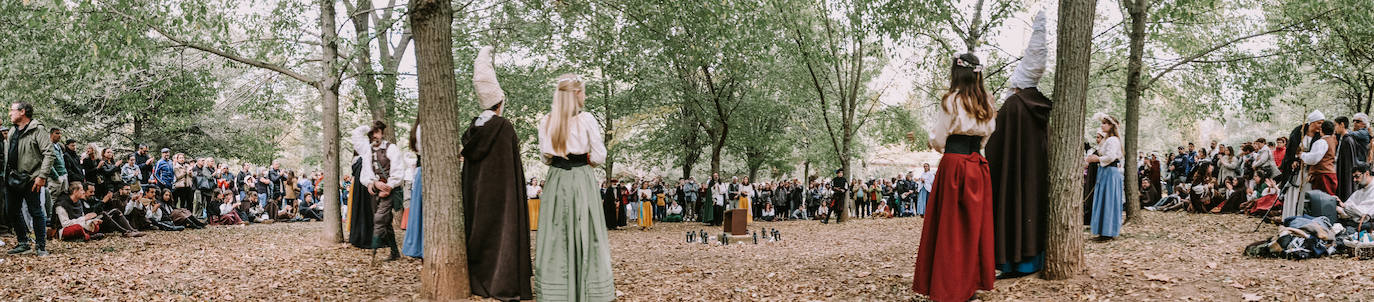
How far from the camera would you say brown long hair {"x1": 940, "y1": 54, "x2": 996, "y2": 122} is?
435 cm

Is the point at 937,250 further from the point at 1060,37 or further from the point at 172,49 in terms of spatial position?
the point at 172,49

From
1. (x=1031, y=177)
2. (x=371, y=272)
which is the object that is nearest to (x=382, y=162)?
(x=371, y=272)

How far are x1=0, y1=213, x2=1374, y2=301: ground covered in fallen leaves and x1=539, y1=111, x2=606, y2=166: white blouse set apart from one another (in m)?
1.39

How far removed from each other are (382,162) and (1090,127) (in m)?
33.7

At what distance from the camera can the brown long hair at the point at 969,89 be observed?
4348mm

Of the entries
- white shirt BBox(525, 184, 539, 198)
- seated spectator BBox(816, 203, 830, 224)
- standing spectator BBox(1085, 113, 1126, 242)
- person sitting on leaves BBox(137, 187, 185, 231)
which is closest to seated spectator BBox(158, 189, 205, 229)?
person sitting on leaves BBox(137, 187, 185, 231)

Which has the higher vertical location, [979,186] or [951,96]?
[951,96]

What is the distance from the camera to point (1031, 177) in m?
4.74

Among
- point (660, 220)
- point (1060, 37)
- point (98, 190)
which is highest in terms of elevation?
point (1060, 37)

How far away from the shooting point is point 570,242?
457 centimetres

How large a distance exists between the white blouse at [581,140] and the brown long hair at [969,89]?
2.11 meters

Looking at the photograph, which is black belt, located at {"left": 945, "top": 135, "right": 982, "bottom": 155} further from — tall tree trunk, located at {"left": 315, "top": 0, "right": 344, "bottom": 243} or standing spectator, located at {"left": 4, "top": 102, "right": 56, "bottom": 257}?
standing spectator, located at {"left": 4, "top": 102, "right": 56, "bottom": 257}

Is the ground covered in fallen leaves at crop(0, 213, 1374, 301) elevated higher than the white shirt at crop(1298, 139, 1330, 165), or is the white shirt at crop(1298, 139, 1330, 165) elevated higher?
the white shirt at crop(1298, 139, 1330, 165)

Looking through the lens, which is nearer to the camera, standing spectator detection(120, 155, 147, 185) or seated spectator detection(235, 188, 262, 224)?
standing spectator detection(120, 155, 147, 185)
